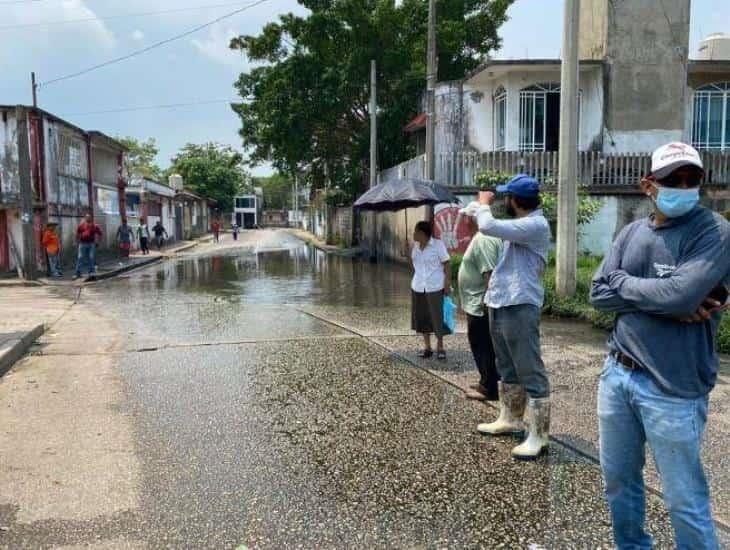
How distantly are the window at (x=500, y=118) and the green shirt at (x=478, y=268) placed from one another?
14023mm

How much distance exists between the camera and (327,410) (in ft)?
18.9

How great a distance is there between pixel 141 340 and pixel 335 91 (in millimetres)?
18946

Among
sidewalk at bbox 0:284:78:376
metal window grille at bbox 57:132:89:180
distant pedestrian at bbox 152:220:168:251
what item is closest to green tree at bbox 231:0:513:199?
metal window grille at bbox 57:132:89:180

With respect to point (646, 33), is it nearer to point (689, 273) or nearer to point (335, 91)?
point (335, 91)

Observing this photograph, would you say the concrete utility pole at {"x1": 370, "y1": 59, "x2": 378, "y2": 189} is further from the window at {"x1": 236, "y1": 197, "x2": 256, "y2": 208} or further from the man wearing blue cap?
the window at {"x1": 236, "y1": 197, "x2": 256, "y2": 208}

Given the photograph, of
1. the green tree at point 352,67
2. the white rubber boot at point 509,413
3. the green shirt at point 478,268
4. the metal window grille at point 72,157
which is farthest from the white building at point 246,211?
the white rubber boot at point 509,413

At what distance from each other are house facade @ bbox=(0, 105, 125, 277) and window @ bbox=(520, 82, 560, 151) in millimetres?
13759

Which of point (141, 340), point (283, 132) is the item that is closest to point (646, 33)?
point (283, 132)

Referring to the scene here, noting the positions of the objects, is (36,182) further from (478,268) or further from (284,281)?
(478,268)

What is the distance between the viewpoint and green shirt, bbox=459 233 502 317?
578 centimetres

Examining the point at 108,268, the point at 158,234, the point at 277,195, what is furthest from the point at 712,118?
the point at 277,195

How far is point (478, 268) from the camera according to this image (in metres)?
5.88

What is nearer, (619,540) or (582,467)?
(619,540)

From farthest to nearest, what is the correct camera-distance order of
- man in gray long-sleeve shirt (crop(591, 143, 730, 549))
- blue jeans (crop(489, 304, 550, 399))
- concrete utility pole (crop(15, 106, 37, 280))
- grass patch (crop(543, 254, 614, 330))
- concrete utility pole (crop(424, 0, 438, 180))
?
concrete utility pole (crop(15, 106, 37, 280)) → concrete utility pole (crop(424, 0, 438, 180)) → grass patch (crop(543, 254, 614, 330)) → blue jeans (crop(489, 304, 550, 399)) → man in gray long-sleeve shirt (crop(591, 143, 730, 549))
